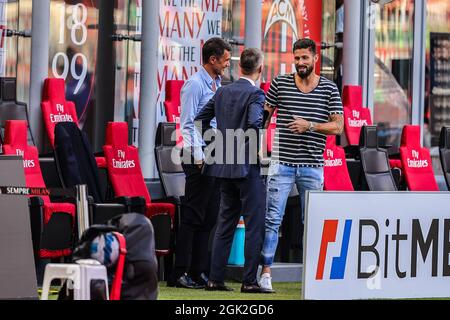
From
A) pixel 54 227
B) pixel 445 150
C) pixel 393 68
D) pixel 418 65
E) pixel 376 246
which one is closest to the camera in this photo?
pixel 376 246

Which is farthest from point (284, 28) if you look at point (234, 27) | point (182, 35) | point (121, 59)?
point (121, 59)

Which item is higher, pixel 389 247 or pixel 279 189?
pixel 279 189

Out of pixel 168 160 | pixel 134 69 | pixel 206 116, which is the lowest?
pixel 168 160

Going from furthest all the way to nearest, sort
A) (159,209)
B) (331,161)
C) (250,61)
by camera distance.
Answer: (331,161) → (159,209) → (250,61)

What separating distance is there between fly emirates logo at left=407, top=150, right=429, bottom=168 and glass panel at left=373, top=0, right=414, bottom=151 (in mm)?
1834

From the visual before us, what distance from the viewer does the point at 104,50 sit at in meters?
13.8

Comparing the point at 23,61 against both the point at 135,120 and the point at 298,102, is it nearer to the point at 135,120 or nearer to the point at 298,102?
the point at 135,120

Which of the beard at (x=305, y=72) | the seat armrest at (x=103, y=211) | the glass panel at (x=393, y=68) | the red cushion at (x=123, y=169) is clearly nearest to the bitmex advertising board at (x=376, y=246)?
the beard at (x=305, y=72)

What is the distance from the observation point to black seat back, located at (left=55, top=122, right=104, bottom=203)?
416 inches

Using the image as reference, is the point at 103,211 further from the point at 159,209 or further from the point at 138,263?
the point at 138,263

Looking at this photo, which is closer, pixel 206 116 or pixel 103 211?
pixel 206 116

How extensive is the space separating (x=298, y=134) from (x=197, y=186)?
0.82 m

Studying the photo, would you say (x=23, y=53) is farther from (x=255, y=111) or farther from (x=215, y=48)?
(x=255, y=111)

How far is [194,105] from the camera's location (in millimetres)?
10039
